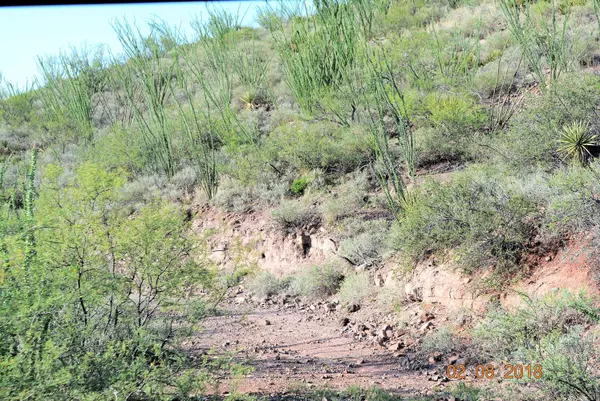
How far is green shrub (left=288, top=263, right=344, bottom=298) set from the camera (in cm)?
1193

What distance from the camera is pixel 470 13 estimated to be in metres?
22.5

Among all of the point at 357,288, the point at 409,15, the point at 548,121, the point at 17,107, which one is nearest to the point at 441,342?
the point at 357,288

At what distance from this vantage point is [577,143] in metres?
10.2

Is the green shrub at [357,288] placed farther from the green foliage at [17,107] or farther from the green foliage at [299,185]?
the green foliage at [17,107]

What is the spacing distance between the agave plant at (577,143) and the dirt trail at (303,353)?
15.5ft

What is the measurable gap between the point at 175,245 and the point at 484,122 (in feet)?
35.2

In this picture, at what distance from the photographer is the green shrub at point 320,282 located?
11930 mm

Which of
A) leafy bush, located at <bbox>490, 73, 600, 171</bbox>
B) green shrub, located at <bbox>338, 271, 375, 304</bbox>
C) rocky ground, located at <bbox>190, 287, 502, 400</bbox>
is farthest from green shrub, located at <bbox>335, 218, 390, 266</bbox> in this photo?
leafy bush, located at <bbox>490, 73, 600, 171</bbox>

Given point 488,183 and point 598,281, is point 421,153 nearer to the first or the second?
point 488,183

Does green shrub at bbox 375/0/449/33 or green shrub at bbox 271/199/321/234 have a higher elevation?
green shrub at bbox 375/0/449/33

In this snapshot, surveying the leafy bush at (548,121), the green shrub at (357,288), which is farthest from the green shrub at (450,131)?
the green shrub at (357,288)

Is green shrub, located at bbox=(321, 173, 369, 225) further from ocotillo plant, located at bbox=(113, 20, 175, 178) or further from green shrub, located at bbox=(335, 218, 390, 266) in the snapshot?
ocotillo plant, located at bbox=(113, 20, 175, 178)
